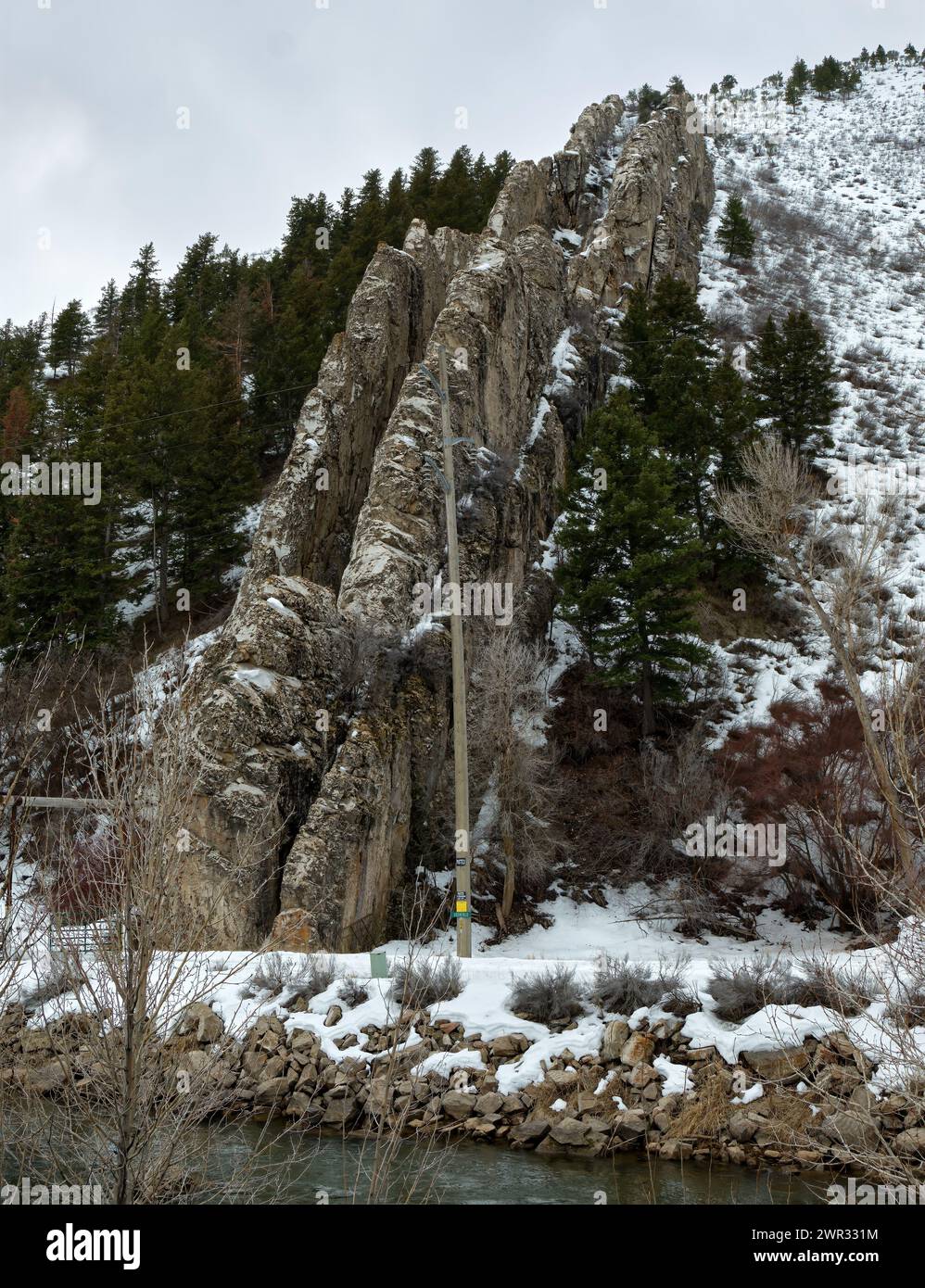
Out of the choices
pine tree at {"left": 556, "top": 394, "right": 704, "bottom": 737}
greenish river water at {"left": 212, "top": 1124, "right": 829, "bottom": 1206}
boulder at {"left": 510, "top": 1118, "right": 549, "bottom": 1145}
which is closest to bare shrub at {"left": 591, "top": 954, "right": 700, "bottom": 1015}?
boulder at {"left": 510, "top": 1118, "right": 549, "bottom": 1145}

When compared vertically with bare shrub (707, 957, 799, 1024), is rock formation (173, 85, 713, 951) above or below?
above

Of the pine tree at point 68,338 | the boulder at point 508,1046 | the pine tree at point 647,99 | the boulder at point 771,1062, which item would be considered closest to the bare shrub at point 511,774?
the boulder at point 508,1046

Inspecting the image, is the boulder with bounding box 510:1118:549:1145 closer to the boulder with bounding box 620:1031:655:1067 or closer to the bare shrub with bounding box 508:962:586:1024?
the boulder with bounding box 620:1031:655:1067

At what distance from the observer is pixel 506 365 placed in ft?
111

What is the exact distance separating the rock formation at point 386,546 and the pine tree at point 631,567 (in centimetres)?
255

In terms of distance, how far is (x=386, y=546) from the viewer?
25.5 m

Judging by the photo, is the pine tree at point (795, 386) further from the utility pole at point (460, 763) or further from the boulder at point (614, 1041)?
the boulder at point (614, 1041)

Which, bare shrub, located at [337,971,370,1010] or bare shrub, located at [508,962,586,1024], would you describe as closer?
bare shrub, located at [508,962,586,1024]

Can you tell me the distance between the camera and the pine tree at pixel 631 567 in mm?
26531

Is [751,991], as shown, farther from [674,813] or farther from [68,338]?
[68,338]

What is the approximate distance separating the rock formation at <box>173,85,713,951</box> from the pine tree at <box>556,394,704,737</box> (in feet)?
8.36

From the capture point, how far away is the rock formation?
61.5 ft

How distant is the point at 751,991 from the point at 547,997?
2.95 m
